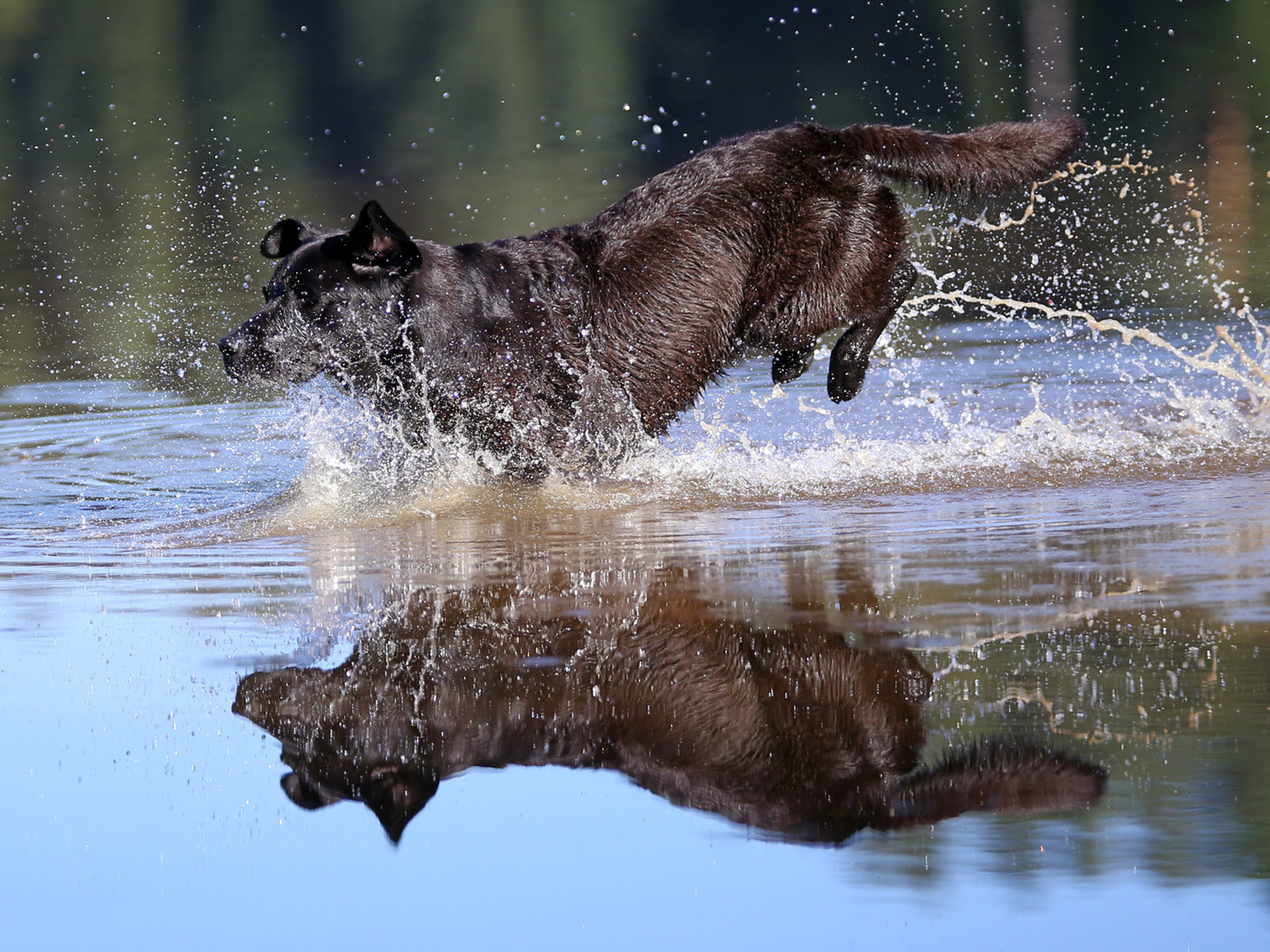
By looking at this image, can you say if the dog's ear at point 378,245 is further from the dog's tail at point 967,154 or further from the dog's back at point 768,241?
the dog's tail at point 967,154

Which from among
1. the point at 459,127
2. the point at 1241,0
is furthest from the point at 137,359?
the point at 1241,0

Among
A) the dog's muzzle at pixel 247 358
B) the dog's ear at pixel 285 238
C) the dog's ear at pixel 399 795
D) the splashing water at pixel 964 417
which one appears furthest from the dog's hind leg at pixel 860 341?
the dog's ear at pixel 399 795

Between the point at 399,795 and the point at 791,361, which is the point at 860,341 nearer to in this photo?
the point at 791,361

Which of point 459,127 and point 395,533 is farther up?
point 459,127

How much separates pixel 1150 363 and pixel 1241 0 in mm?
20657

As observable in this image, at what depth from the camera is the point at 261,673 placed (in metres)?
3.30

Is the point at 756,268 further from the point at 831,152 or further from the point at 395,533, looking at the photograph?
the point at 395,533

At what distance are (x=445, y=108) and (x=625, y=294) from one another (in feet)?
Answer: 63.7

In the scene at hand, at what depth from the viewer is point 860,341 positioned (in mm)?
6293

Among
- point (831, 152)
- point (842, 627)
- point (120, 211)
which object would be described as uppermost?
point (120, 211)

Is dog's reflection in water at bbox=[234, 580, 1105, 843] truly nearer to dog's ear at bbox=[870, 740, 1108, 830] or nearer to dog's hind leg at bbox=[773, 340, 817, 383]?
dog's ear at bbox=[870, 740, 1108, 830]

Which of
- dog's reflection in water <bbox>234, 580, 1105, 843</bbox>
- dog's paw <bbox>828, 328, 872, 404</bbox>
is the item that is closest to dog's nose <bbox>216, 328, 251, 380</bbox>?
dog's reflection in water <bbox>234, 580, 1105, 843</bbox>

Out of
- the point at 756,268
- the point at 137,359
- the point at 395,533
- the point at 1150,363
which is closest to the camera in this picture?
the point at 395,533

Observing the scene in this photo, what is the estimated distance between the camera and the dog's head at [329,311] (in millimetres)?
5398
